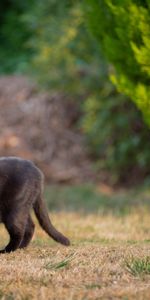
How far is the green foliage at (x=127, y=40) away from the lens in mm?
9570

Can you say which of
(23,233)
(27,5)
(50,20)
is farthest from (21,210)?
(27,5)

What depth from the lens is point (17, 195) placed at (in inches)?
317

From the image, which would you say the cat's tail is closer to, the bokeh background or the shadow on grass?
the bokeh background

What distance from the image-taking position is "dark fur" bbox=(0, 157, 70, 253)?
799cm

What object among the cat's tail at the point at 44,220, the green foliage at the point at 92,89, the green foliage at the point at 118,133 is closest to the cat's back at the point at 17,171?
the cat's tail at the point at 44,220

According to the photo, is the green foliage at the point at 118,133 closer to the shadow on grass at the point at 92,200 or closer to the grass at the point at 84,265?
the shadow on grass at the point at 92,200

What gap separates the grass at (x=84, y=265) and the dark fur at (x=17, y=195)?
0.19 metres

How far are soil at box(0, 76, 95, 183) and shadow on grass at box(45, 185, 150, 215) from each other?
1399mm

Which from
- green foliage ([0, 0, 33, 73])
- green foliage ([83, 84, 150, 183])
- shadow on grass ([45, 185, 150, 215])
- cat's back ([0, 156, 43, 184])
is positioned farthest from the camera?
green foliage ([0, 0, 33, 73])

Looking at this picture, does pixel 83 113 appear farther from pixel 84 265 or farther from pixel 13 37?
pixel 84 265

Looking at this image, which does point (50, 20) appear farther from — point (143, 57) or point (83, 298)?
point (83, 298)

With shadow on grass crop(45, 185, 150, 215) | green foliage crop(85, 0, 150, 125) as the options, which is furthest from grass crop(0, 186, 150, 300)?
shadow on grass crop(45, 185, 150, 215)

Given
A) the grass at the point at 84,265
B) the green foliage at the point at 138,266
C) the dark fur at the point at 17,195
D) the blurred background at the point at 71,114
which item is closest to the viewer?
the grass at the point at 84,265

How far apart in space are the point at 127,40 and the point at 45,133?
31.9 feet
